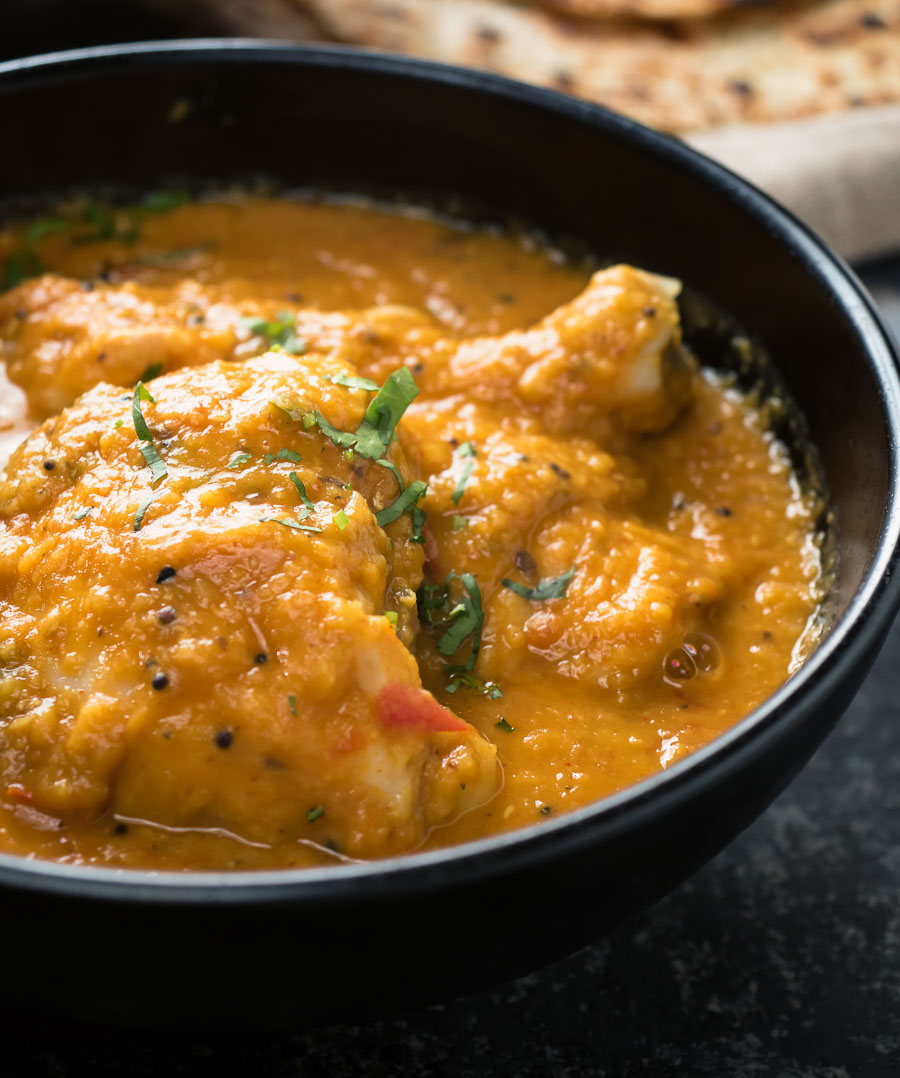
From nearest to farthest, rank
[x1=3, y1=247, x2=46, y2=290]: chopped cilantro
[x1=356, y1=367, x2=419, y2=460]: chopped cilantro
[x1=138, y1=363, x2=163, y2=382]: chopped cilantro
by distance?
[x1=356, y1=367, x2=419, y2=460]: chopped cilantro → [x1=138, y1=363, x2=163, y2=382]: chopped cilantro → [x1=3, y1=247, x2=46, y2=290]: chopped cilantro

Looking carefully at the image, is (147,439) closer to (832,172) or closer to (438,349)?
(438,349)

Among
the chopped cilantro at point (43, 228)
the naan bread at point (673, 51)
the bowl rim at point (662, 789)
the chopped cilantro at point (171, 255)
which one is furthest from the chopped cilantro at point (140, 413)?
the naan bread at point (673, 51)

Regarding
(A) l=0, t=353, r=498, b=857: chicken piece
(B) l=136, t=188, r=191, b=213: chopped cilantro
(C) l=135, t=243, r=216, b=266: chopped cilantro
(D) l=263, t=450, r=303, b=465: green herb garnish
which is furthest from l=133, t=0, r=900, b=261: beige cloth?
(A) l=0, t=353, r=498, b=857: chicken piece

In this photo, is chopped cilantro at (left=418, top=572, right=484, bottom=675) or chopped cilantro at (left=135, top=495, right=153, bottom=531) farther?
chopped cilantro at (left=418, top=572, right=484, bottom=675)

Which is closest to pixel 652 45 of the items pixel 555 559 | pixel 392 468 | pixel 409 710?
pixel 555 559

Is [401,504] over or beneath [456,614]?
over

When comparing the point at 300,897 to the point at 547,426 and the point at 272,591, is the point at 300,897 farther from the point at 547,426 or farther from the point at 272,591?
the point at 547,426

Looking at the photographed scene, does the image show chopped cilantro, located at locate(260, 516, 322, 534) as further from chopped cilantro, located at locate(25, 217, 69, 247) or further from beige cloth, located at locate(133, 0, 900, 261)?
beige cloth, located at locate(133, 0, 900, 261)
